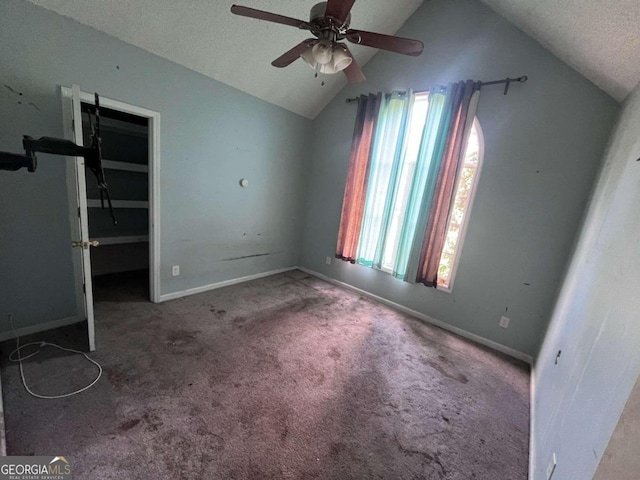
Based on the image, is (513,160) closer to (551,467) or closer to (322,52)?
→ (322,52)

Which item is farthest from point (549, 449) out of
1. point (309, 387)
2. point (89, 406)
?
point (89, 406)

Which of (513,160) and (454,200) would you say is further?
(454,200)

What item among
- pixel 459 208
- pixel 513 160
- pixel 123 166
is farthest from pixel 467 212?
pixel 123 166

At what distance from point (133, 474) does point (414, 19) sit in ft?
14.7

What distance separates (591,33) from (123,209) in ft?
15.8

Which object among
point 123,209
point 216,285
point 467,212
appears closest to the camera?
point 467,212

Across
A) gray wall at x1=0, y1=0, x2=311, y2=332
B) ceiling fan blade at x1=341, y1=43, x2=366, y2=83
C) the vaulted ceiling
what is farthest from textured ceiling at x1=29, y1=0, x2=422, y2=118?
ceiling fan blade at x1=341, y1=43, x2=366, y2=83

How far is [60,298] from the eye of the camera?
2.12 meters

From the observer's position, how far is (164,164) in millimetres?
2461

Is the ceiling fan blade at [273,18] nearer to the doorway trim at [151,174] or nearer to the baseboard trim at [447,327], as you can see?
the doorway trim at [151,174]

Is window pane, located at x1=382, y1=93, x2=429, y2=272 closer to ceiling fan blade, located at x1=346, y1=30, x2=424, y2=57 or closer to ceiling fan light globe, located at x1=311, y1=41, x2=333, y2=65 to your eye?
ceiling fan blade, located at x1=346, y1=30, x2=424, y2=57

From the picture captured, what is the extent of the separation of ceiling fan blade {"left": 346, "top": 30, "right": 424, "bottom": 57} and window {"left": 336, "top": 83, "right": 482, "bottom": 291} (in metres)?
1.35

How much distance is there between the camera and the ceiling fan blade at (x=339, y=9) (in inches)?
47.8

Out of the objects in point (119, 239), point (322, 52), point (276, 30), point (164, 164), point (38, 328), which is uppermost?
point (276, 30)
